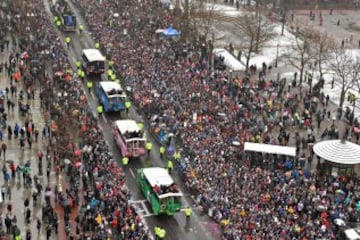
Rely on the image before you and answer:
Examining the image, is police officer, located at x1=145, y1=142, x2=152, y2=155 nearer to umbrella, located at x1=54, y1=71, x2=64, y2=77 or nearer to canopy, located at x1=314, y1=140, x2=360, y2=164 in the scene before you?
canopy, located at x1=314, y1=140, x2=360, y2=164

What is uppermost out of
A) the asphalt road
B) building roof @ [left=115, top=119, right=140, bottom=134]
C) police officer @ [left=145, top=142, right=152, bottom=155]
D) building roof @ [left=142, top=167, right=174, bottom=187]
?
building roof @ [left=115, top=119, right=140, bottom=134]

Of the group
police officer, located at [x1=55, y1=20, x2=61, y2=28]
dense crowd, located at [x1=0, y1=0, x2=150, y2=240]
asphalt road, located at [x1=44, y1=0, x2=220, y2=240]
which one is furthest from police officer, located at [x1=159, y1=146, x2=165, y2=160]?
police officer, located at [x1=55, y1=20, x2=61, y2=28]

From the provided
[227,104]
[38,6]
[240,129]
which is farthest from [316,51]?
[38,6]

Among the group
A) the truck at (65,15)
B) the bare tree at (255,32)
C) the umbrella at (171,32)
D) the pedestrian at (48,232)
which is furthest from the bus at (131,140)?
the truck at (65,15)

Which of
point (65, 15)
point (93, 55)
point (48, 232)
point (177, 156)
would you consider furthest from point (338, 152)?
point (65, 15)

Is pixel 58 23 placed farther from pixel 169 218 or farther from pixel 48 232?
pixel 48 232

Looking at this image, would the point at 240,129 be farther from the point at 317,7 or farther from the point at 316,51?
the point at 317,7

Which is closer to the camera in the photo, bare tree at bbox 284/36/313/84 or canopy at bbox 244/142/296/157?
canopy at bbox 244/142/296/157
